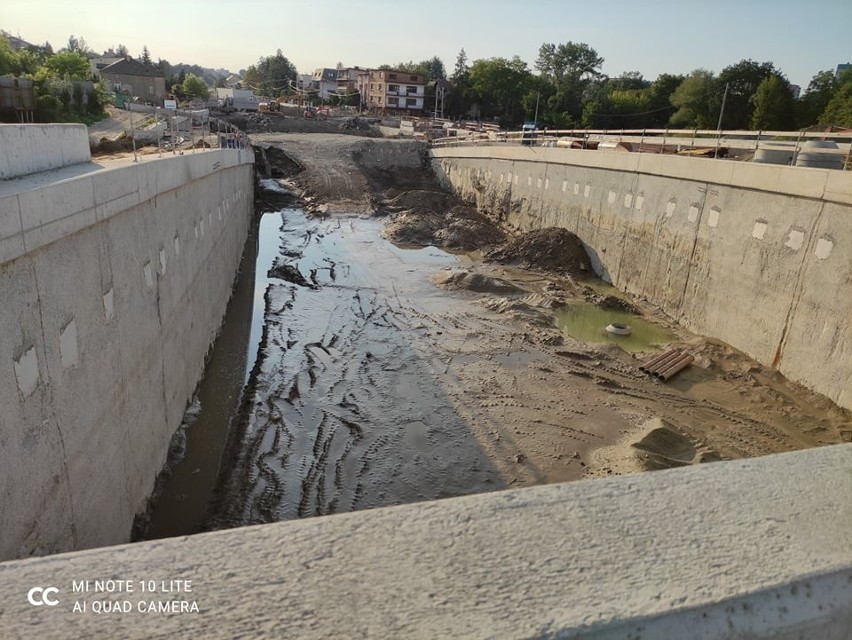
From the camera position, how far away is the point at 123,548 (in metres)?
1.79

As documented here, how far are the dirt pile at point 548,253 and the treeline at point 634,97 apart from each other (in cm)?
2837

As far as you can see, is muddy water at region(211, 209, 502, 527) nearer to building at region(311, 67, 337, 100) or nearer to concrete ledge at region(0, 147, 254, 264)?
concrete ledge at region(0, 147, 254, 264)

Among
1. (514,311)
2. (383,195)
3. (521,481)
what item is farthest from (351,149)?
(521,481)

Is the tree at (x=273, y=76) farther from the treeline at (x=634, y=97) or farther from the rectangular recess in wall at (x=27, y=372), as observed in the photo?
the rectangular recess in wall at (x=27, y=372)

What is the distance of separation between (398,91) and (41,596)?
95.3 metres

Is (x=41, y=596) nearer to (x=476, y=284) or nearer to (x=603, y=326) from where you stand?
(x=603, y=326)

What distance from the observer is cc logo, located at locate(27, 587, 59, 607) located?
5.16 feet

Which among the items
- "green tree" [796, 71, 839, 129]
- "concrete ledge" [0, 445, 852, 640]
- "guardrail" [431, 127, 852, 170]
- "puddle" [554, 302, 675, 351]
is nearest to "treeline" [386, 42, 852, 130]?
"green tree" [796, 71, 839, 129]

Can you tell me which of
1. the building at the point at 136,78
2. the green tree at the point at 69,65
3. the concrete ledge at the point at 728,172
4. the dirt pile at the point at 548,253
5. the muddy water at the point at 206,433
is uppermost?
the building at the point at 136,78

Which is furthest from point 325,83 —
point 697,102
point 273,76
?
point 697,102

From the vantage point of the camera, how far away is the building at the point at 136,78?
61.2 m

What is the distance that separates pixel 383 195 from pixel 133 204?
91.9 ft

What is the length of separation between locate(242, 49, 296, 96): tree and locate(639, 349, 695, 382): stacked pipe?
403 ft

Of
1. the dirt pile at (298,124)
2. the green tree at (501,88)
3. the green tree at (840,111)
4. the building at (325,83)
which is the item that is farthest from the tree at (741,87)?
the building at (325,83)
